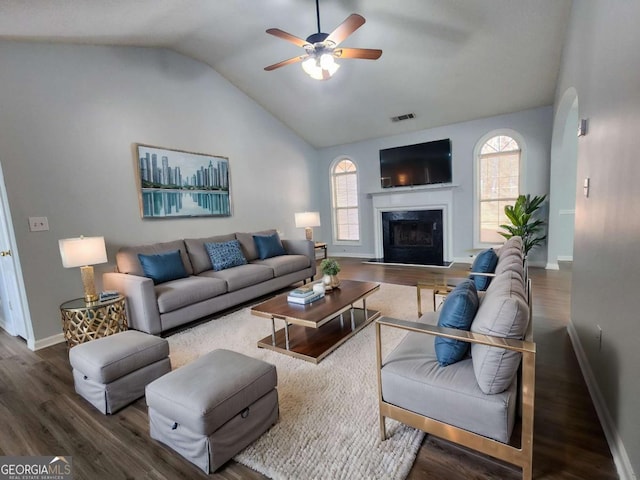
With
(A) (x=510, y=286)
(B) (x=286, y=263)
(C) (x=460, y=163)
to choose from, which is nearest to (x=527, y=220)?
(C) (x=460, y=163)

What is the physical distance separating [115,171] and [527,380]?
14.6 feet

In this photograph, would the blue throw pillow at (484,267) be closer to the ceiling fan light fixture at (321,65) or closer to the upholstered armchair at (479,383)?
the upholstered armchair at (479,383)

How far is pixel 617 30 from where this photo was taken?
1.70 metres

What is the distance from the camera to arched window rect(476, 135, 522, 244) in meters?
5.59

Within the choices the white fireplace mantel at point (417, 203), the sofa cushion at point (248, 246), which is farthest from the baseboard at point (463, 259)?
the sofa cushion at point (248, 246)

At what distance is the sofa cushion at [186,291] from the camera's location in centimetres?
→ 312

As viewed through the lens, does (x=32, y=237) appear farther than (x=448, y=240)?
No

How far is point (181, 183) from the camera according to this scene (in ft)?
14.9

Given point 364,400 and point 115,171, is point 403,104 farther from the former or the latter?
point 364,400

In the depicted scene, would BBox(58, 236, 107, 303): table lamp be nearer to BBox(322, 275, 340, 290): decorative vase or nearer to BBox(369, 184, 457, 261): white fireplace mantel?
BBox(322, 275, 340, 290): decorative vase

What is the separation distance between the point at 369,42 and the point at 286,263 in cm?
328

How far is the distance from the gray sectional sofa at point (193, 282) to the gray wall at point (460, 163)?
2874mm

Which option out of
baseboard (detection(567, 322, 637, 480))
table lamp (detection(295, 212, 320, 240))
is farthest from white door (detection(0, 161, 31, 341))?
baseboard (detection(567, 322, 637, 480))

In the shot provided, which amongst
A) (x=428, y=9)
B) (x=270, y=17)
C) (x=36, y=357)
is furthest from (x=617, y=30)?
(x=36, y=357)
